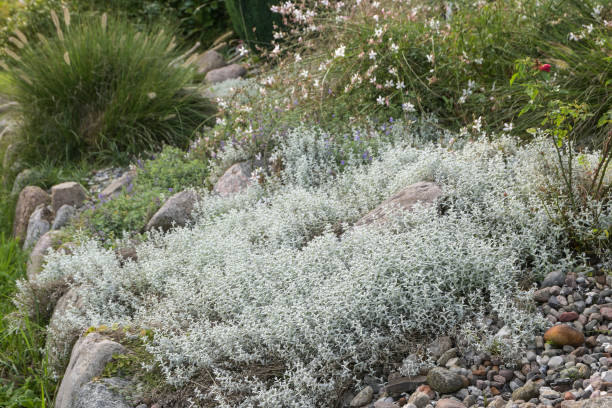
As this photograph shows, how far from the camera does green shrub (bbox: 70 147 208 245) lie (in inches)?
189

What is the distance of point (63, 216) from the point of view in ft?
17.5

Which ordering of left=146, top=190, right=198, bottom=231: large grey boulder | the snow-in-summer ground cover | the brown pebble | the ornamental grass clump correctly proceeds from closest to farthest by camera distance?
the brown pebble < the snow-in-summer ground cover < left=146, top=190, right=198, bottom=231: large grey boulder < the ornamental grass clump

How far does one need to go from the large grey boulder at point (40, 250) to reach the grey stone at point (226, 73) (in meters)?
4.30

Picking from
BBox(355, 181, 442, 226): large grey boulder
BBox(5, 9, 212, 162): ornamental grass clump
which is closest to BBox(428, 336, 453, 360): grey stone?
BBox(355, 181, 442, 226): large grey boulder

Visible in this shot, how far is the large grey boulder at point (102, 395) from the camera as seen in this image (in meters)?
2.79

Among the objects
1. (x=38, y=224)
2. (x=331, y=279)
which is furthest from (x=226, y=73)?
(x=331, y=279)

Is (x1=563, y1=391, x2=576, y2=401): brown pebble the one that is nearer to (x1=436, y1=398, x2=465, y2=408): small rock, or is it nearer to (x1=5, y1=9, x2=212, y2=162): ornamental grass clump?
(x1=436, y1=398, x2=465, y2=408): small rock

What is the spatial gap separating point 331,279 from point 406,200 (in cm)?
80

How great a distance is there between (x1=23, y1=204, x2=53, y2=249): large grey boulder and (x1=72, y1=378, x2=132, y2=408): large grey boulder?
292 centimetres

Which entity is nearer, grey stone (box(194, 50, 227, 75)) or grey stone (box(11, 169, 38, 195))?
grey stone (box(11, 169, 38, 195))

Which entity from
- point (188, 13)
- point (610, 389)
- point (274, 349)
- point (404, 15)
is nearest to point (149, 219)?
point (274, 349)

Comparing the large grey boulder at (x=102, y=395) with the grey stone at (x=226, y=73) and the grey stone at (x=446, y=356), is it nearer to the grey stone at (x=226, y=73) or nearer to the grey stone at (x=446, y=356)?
the grey stone at (x=446, y=356)

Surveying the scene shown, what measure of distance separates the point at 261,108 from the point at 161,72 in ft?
6.75

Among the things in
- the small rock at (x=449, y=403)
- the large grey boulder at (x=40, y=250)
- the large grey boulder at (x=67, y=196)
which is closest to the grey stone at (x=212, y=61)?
the large grey boulder at (x=67, y=196)
